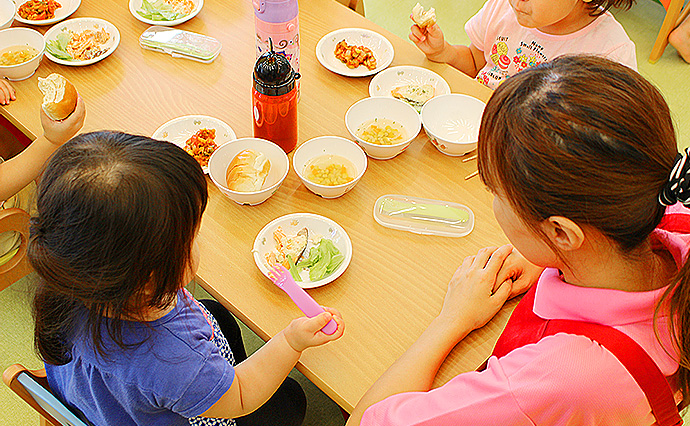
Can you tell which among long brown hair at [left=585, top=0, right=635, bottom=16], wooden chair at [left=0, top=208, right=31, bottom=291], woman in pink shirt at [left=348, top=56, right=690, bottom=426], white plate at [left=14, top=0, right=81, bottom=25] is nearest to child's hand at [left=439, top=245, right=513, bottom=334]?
woman in pink shirt at [left=348, top=56, right=690, bottom=426]

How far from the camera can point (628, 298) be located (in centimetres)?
79

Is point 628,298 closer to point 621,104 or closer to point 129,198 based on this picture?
point 621,104

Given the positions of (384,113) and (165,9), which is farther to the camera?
(165,9)

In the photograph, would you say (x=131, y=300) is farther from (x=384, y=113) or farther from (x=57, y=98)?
(x=384, y=113)

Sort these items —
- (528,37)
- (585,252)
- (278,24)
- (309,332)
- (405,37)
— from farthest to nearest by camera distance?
(405,37), (528,37), (278,24), (309,332), (585,252)

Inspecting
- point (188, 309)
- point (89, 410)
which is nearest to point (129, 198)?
point (188, 309)

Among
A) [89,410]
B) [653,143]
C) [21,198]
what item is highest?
[653,143]

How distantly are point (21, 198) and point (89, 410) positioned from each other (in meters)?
0.84

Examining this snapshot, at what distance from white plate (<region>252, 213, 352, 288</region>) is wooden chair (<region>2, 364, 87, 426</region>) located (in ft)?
1.34

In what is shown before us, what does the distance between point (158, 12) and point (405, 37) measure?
1780 millimetres

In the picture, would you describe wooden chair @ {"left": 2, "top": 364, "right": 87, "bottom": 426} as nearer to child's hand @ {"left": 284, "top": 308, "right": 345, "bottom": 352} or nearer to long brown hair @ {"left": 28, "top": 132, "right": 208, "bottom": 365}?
long brown hair @ {"left": 28, "top": 132, "right": 208, "bottom": 365}

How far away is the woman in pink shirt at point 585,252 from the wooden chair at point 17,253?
989 mm

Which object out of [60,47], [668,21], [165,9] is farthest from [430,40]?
[668,21]

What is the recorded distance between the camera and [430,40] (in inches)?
61.0
